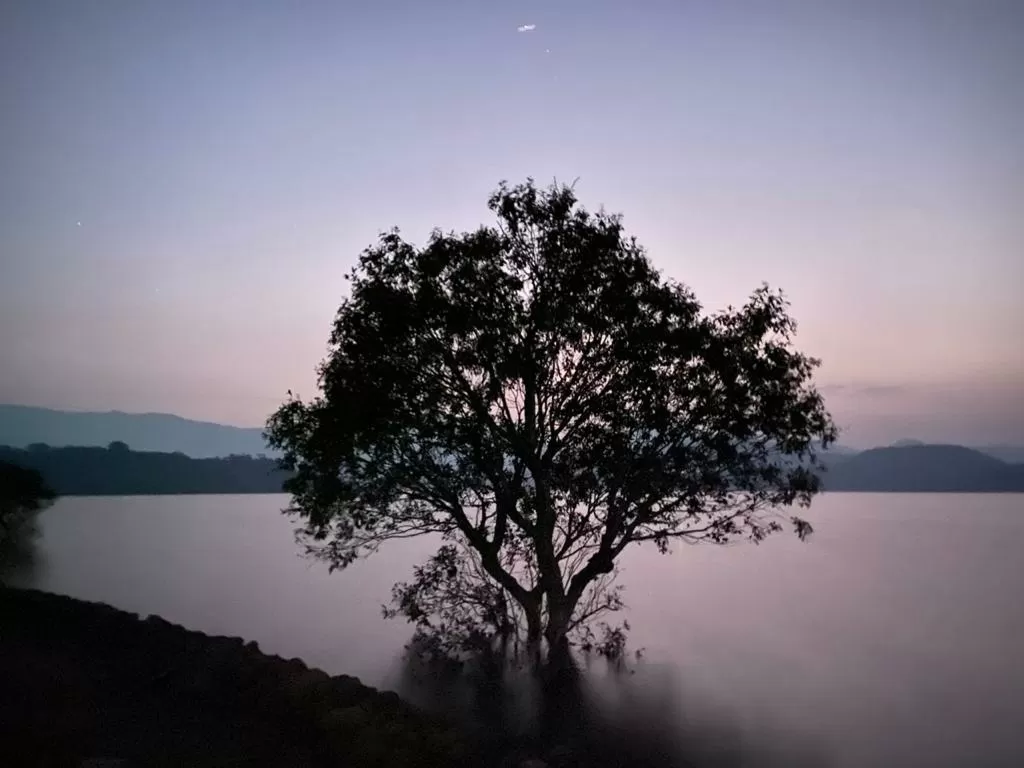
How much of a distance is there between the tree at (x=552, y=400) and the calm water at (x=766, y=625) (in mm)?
7208

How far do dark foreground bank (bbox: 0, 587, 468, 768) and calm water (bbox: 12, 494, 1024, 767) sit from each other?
1027cm

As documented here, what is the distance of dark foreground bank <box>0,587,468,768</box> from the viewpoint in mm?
13609

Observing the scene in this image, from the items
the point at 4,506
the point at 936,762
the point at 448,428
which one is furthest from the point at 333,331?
the point at 4,506

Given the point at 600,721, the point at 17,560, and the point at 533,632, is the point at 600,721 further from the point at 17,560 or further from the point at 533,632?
the point at 17,560

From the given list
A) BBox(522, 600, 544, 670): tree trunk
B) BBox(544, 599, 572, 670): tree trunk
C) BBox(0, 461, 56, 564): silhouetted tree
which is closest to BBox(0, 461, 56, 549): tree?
BBox(0, 461, 56, 564): silhouetted tree

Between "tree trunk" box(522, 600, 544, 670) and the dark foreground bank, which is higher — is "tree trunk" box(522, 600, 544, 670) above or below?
above

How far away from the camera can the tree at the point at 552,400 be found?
2139 centimetres

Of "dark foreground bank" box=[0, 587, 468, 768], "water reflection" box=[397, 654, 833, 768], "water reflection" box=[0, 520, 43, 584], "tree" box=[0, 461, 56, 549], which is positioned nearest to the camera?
"dark foreground bank" box=[0, 587, 468, 768]

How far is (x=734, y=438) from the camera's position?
22.4 meters

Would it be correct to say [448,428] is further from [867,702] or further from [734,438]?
[867,702]

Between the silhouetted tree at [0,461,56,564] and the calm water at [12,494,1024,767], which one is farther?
the silhouetted tree at [0,461,56,564]

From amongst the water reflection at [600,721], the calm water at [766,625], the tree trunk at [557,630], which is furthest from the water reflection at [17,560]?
the tree trunk at [557,630]

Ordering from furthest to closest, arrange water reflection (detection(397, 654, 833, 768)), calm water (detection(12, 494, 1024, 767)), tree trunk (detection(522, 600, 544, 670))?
calm water (detection(12, 494, 1024, 767)) → tree trunk (detection(522, 600, 544, 670)) → water reflection (detection(397, 654, 833, 768))

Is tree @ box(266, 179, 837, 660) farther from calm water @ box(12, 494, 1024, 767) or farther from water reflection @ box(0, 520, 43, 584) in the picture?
water reflection @ box(0, 520, 43, 584)
